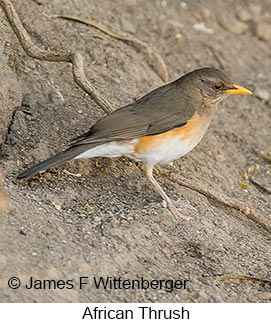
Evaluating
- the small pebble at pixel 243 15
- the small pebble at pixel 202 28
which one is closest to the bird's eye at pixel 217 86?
the small pebble at pixel 202 28

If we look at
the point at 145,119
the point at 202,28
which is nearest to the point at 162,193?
the point at 145,119

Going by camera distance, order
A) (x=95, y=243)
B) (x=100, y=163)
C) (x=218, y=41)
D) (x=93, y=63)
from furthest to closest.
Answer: (x=218, y=41)
(x=93, y=63)
(x=100, y=163)
(x=95, y=243)

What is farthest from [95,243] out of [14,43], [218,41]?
[218,41]

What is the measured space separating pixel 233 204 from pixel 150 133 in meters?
1.20

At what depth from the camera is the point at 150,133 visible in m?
5.94

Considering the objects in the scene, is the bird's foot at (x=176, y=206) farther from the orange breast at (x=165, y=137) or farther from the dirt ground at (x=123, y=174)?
the orange breast at (x=165, y=137)

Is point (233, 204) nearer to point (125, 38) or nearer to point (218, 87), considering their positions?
point (218, 87)

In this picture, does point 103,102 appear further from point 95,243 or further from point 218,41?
point 218,41

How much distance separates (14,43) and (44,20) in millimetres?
785

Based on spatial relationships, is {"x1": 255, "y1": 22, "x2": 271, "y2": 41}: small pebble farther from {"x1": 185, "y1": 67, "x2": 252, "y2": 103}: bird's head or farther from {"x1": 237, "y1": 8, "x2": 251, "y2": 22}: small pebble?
{"x1": 185, "y1": 67, "x2": 252, "y2": 103}: bird's head

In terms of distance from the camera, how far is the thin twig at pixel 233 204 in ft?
20.6

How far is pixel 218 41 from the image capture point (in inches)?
381

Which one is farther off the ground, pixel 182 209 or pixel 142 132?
pixel 142 132

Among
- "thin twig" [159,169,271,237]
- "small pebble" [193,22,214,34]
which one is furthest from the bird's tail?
"small pebble" [193,22,214,34]
